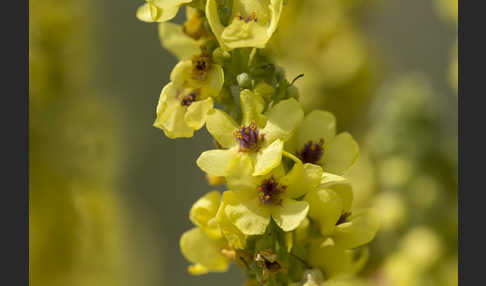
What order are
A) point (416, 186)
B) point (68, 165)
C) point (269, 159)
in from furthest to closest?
point (416, 186)
point (68, 165)
point (269, 159)

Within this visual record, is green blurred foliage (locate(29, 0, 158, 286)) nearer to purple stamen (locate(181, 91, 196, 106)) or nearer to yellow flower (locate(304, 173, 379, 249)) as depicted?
purple stamen (locate(181, 91, 196, 106))

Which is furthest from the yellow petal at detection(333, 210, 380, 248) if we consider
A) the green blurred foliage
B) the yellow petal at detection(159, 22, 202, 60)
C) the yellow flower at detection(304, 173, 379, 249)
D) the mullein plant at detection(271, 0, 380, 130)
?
the mullein plant at detection(271, 0, 380, 130)

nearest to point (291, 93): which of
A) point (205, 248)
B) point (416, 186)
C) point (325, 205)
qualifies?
point (325, 205)

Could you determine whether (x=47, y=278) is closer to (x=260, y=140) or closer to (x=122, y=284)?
(x=122, y=284)

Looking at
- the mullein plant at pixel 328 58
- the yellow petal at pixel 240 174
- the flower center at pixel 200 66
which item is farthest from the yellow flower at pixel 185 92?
the mullein plant at pixel 328 58

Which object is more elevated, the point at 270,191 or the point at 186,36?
the point at 186,36

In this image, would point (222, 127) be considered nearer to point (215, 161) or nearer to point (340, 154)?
point (215, 161)
